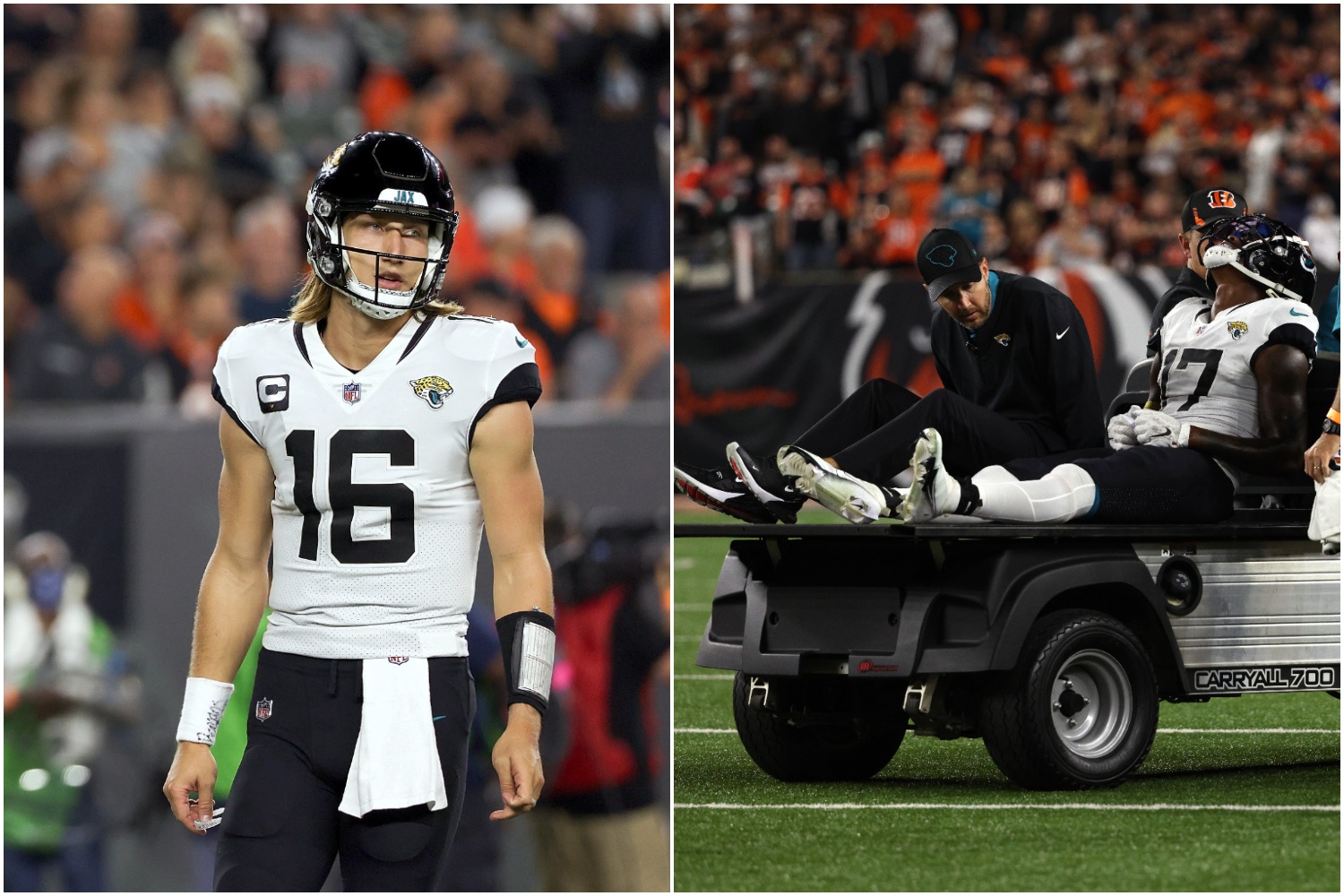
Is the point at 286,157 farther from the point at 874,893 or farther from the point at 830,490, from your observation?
the point at 874,893

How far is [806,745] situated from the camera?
5.52 m

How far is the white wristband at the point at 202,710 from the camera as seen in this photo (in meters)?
2.89

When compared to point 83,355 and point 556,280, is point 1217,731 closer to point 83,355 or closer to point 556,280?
point 556,280

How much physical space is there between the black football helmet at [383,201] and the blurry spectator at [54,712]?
2604mm

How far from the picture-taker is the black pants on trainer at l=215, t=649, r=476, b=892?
2789 millimetres

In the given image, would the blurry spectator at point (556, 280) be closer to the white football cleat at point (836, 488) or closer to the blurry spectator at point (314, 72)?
the blurry spectator at point (314, 72)

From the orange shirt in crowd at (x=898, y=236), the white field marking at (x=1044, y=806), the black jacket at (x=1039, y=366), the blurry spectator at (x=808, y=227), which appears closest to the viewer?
the white field marking at (x=1044, y=806)

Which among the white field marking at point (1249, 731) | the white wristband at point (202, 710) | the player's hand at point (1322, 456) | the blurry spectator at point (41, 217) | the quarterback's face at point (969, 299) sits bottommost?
the white field marking at point (1249, 731)

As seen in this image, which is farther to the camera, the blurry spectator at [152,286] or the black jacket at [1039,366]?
the blurry spectator at [152,286]

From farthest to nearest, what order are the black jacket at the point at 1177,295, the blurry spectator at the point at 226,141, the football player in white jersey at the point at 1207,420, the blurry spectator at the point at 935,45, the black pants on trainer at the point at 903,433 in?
1. the blurry spectator at the point at 935,45
2. the blurry spectator at the point at 226,141
3. the black jacket at the point at 1177,295
4. the black pants on trainer at the point at 903,433
5. the football player in white jersey at the point at 1207,420

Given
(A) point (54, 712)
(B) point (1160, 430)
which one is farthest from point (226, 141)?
(B) point (1160, 430)

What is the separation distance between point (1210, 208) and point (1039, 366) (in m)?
1.05

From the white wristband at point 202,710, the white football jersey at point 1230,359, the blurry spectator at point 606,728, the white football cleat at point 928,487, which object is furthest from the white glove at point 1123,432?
the white wristband at point 202,710

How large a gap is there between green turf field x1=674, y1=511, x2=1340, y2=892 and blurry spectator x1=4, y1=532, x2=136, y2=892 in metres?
1.65
